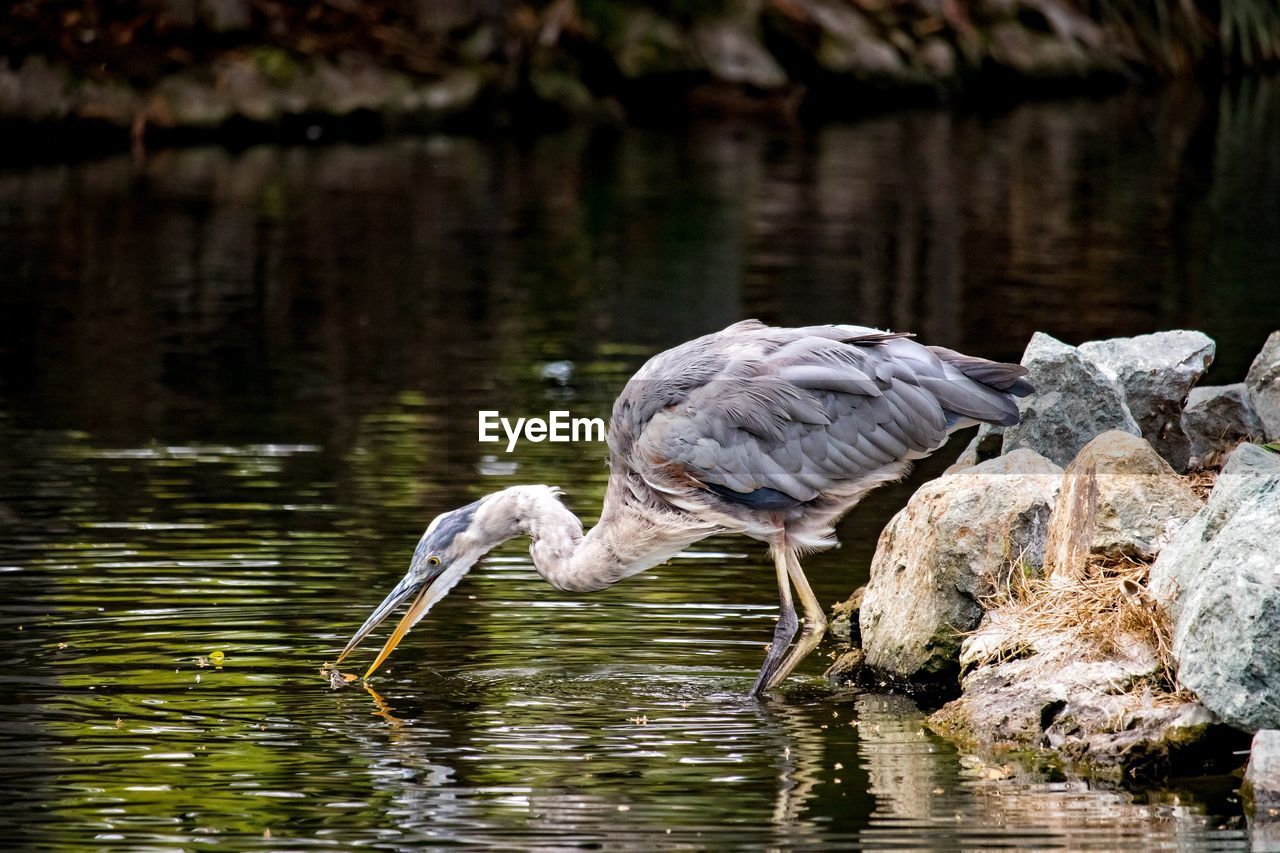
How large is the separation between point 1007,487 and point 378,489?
4574mm

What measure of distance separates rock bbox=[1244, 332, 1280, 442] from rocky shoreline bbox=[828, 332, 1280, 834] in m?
0.01

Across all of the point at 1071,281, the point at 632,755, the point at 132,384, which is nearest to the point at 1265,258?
the point at 1071,281

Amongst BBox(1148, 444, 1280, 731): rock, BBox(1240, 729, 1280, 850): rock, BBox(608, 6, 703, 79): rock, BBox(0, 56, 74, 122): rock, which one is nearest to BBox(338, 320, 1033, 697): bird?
BBox(1148, 444, 1280, 731): rock

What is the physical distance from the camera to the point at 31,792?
288 inches

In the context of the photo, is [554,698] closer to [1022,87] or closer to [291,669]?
[291,669]

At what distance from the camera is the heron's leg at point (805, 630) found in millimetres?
8750

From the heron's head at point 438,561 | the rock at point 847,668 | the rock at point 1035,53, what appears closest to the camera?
the heron's head at point 438,561

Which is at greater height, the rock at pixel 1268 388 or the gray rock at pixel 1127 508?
the rock at pixel 1268 388

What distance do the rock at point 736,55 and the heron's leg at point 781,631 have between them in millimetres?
29861

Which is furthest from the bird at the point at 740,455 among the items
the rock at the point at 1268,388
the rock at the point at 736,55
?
the rock at the point at 736,55

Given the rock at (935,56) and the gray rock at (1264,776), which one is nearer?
the gray rock at (1264,776)

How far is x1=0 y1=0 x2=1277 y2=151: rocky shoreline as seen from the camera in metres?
33.2

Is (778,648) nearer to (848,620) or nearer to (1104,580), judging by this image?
(848,620)

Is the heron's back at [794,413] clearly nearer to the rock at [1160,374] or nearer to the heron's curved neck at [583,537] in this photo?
the heron's curved neck at [583,537]
